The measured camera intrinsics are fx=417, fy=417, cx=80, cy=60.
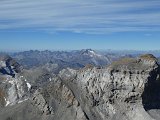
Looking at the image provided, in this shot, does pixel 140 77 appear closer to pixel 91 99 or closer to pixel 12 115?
pixel 91 99

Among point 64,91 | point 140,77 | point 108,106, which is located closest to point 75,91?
point 64,91

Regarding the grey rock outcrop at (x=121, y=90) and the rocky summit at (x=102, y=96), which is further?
the rocky summit at (x=102, y=96)

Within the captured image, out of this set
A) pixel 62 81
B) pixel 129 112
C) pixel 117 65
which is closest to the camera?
Answer: pixel 129 112

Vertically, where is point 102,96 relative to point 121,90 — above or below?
below

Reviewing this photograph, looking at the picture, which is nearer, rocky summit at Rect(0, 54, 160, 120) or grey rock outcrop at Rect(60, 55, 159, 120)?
grey rock outcrop at Rect(60, 55, 159, 120)

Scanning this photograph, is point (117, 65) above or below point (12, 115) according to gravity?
above

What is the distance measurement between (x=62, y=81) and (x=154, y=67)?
128 feet

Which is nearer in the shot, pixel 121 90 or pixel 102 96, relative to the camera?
pixel 121 90

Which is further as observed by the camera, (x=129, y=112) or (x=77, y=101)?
(x=77, y=101)

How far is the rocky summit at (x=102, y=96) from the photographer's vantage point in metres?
148

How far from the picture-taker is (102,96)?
508 ft

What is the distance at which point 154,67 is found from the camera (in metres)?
150

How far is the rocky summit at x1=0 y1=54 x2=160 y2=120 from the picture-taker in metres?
148

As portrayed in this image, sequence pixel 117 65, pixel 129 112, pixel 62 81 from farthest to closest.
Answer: pixel 62 81 < pixel 117 65 < pixel 129 112
